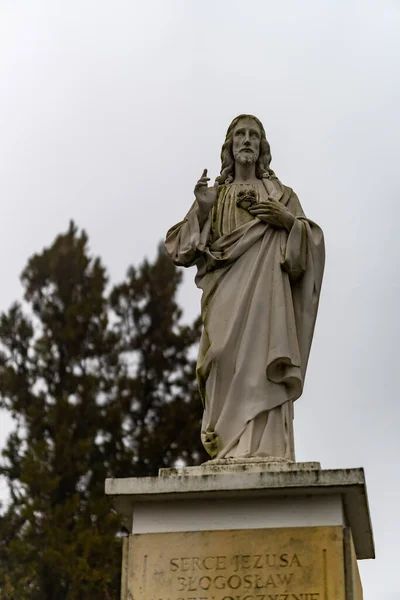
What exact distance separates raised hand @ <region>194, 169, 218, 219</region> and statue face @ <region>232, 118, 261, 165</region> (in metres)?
0.46

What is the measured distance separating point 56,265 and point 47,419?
4179 millimetres

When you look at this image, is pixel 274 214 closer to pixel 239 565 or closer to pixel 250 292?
pixel 250 292

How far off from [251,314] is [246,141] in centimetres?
170

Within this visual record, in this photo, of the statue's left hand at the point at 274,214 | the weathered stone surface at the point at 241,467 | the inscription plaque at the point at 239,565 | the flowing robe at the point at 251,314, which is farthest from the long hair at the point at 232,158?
the inscription plaque at the point at 239,565

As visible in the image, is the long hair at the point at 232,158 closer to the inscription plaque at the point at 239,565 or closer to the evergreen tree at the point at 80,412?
A: the inscription plaque at the point at 239,565

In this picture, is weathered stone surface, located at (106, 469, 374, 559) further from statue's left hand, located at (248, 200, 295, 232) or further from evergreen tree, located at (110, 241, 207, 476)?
evergreen tree, located at (110, 241, 207, 476)

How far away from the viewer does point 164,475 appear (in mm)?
9203

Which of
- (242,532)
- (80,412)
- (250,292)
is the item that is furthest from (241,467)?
(80,412)

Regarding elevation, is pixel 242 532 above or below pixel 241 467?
below

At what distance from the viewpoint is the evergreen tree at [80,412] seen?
25578 mm

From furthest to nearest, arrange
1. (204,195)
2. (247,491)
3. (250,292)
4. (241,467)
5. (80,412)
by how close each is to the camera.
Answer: (80,412)
(204,195)
(250,292)
(241,467)
(247,491)

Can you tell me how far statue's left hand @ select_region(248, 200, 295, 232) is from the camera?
403 inches

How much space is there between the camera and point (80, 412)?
92.8 feet

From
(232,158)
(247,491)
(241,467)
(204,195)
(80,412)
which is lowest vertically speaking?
(247,491)
